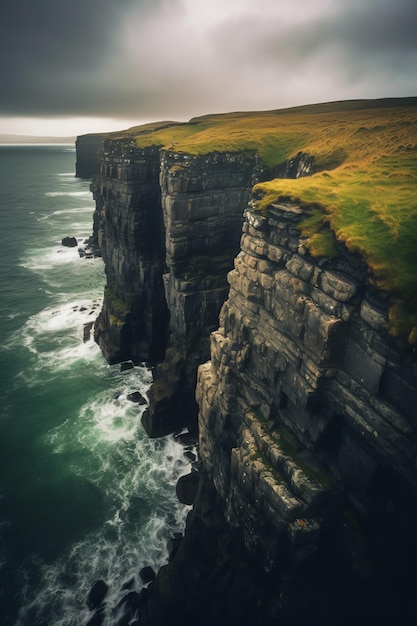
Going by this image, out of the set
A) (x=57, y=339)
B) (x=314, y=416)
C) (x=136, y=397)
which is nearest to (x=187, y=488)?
(x=136, y=397)

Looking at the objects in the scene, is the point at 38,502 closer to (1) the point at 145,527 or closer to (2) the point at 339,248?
(1) the point at 145,527

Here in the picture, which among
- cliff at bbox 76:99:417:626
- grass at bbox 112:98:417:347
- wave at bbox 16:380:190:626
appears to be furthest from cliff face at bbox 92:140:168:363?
cliff at bbox 76:99:417:626

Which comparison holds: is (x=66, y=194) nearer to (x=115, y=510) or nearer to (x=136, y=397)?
(x=136, y=397)

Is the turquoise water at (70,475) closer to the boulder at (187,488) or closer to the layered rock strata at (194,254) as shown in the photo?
the boulder at (187,488)

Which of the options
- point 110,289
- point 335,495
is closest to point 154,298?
point 110,289

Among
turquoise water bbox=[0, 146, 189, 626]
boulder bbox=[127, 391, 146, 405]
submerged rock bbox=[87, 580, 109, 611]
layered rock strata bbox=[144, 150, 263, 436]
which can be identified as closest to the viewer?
submerged rock bbox=[87, 580, 109, 611]

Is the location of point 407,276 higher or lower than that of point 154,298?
higher

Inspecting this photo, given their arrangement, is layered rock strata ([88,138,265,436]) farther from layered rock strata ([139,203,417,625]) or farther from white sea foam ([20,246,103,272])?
white sea foam ([20,246,103,272])
